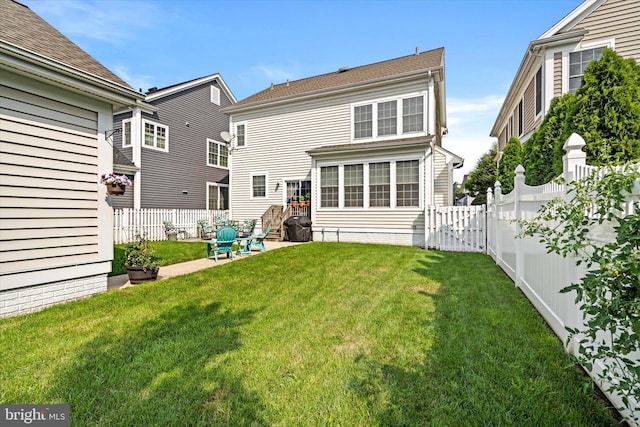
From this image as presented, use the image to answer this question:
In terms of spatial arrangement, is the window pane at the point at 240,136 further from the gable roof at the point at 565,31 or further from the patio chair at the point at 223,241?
the gable roof at the point at 565,31

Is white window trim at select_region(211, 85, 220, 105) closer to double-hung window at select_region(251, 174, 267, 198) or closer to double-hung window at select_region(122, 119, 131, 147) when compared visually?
double-hung window at select_region(122, 119, 131, 147)

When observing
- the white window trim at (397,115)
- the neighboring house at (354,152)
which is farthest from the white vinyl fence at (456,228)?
the white window trim at (397,115)

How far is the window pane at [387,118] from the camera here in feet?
40.8

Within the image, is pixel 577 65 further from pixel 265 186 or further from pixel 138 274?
pixel 138 274

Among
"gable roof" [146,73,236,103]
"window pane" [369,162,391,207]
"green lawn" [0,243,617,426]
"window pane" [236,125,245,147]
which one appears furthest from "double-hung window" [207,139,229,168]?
"green lawn" [0,243,617,426]

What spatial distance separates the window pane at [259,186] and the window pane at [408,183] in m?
6.54

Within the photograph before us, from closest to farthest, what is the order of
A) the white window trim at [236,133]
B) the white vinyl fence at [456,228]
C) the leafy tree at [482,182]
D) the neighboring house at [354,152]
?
the white vinyl fence at [456,228] < the neighboring house at [354,152] < the white window trim at [236,133] < the leafy tree at [482,182]

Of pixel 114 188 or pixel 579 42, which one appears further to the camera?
pixel 579 42

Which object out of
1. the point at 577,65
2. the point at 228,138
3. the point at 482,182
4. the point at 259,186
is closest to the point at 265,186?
the point at 259,186

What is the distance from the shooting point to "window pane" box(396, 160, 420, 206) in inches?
444

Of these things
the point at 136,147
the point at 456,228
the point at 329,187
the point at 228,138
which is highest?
the point at 228,138

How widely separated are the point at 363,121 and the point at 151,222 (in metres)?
10.3

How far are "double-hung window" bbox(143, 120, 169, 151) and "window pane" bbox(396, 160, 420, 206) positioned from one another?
11813mm

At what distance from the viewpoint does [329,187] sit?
1284cm
